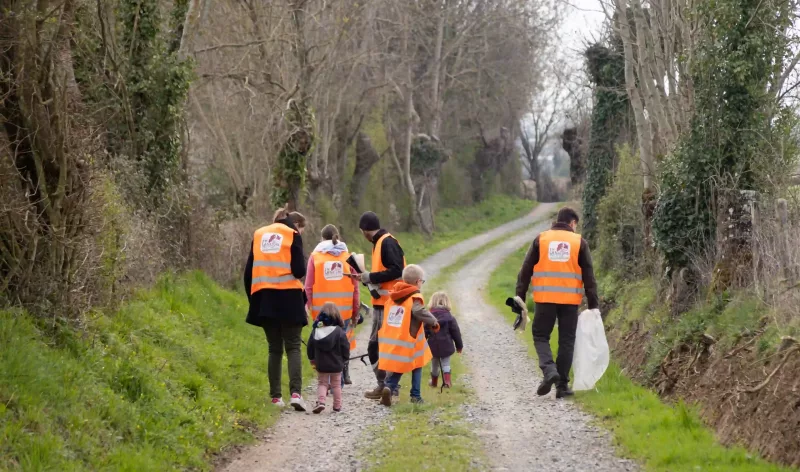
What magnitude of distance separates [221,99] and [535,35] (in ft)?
78.8

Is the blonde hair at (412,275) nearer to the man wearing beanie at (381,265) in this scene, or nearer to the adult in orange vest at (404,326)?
the adult in orange vest at (404,326)

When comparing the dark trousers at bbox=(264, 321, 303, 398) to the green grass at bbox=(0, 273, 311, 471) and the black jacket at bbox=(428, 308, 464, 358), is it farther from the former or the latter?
the black jacket at bbox=(428, 308, 464, 358)

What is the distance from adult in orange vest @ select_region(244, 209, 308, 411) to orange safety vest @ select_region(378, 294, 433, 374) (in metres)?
0.99

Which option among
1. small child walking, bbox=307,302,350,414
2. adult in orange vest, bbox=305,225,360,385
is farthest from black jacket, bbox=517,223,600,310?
small child walking, bbox=307,302,350,414

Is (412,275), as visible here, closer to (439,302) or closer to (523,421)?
(439,302)

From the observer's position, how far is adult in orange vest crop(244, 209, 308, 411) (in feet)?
32.7

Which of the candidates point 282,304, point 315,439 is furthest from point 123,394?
point 282,304

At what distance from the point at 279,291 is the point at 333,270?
1.63 metres

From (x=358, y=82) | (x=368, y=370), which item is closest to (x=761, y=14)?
(x=368, y=370)

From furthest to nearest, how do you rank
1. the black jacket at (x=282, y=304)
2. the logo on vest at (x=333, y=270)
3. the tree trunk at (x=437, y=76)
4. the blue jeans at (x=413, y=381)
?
the tree trunk at (x=437, y=76) < the logo on vest at (x=333, y=270) < the blue jeans at (x=413, y=381) < the black jacket at (x=282, y=304)

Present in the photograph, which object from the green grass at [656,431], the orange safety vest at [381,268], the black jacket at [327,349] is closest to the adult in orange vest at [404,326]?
the orange safety vest at [381,268]

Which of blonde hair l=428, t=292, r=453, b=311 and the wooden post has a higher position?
the wooden post

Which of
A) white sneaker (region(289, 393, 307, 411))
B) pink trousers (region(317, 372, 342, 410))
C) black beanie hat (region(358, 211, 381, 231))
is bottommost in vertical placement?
white sneaker (region(289, 393, 307, 411))

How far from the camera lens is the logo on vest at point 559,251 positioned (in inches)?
420
